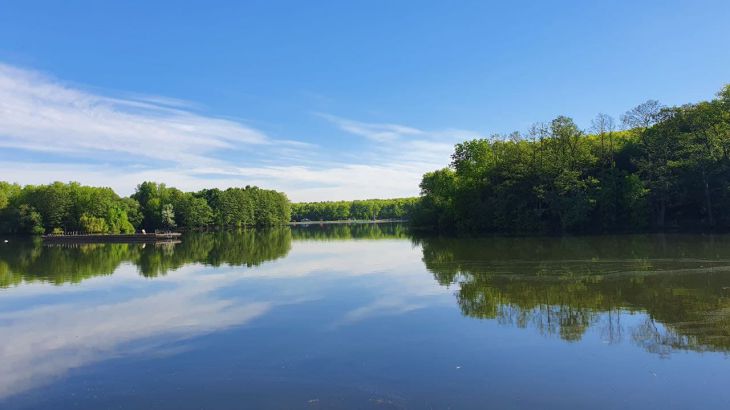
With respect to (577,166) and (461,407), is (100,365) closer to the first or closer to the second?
(461,407)

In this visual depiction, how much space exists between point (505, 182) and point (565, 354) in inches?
1839

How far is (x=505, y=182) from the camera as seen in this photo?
180ft

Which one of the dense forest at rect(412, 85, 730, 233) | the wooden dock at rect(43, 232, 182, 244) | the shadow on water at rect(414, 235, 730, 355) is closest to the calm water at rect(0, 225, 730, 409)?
the shadow on water at rect(414, 235, 730, 355)

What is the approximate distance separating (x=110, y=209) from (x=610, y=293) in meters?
96.1

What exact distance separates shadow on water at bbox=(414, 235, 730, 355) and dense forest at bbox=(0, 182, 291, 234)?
3296 inches

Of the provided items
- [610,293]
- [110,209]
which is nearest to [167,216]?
[110,209]

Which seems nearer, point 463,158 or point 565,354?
point 565,354

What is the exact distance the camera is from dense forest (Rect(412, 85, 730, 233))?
4703 cm

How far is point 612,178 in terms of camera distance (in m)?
50.9

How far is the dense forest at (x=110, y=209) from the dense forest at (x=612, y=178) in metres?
69.2

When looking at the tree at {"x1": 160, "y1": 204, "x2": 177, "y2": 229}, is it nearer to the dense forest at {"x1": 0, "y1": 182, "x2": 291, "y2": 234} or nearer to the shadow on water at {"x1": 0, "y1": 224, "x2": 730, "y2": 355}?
the dense forest at {"x1": 0, "y1": 182, "x2": 291, "y2": 234}

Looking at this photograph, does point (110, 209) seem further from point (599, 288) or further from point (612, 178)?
point (599, 288)

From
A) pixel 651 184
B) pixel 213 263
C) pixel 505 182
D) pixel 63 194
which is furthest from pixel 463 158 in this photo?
pixel 63 194

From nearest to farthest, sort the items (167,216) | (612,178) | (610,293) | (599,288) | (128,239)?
(610,293) → (599,288) → (612,178) → (128,239) → (167,216)
